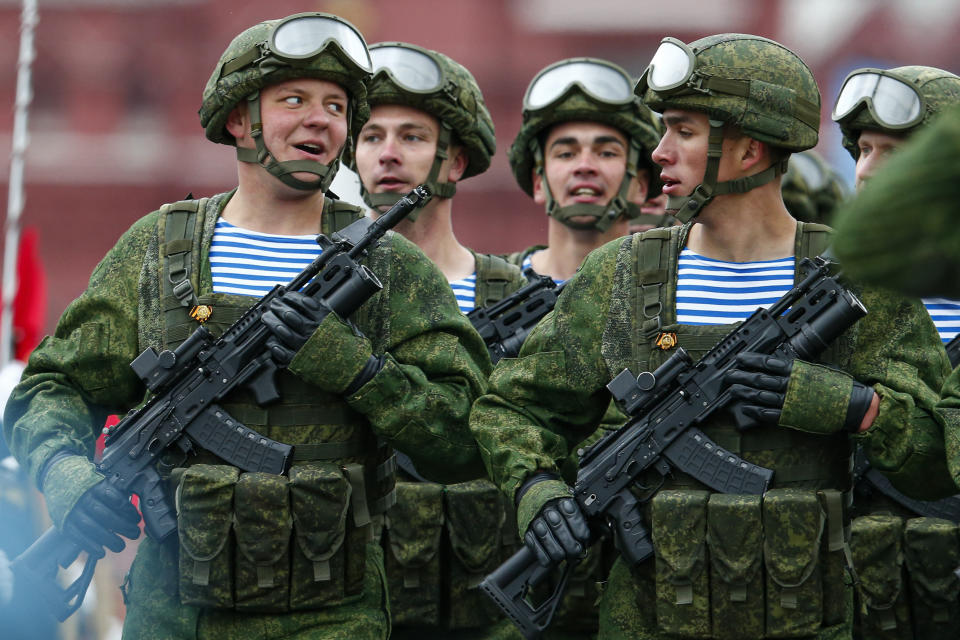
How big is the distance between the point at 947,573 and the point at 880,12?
3181 centimetres

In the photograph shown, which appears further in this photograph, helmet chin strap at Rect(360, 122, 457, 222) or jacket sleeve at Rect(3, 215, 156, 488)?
helmet chin strap at Rect(360, 122, 457, 222)

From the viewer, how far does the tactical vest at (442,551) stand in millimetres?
6750

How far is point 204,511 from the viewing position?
5.36m

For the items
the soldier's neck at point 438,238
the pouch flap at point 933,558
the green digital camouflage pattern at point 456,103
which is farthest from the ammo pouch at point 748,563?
the green digital camouflage pattern at point 456,103

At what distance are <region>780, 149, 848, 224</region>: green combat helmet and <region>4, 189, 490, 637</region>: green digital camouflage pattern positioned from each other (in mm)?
4220

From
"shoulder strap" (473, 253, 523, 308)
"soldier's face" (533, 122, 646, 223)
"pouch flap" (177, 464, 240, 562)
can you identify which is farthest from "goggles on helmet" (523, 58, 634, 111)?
"pouch flap" (177, 464, 240, 562)

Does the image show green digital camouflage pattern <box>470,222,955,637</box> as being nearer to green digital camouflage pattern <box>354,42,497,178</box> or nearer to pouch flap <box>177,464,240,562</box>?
pouch flap <box>177,464,240,562</box>

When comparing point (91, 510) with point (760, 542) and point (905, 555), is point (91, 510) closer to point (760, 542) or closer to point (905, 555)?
point (760, 542)

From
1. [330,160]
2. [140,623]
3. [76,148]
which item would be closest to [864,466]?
[330,160]

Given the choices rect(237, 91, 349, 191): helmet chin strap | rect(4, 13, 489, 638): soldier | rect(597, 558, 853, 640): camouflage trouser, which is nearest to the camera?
rect(597, 558, 853, 640): camouflage trouser

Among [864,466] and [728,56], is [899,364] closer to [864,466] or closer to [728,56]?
[728,56]

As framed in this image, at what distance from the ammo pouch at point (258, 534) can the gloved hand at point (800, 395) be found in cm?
125

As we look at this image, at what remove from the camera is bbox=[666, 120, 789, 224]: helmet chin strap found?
5520 mm

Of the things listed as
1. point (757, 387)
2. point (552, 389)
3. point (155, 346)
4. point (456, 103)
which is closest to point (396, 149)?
point (456, 103)
